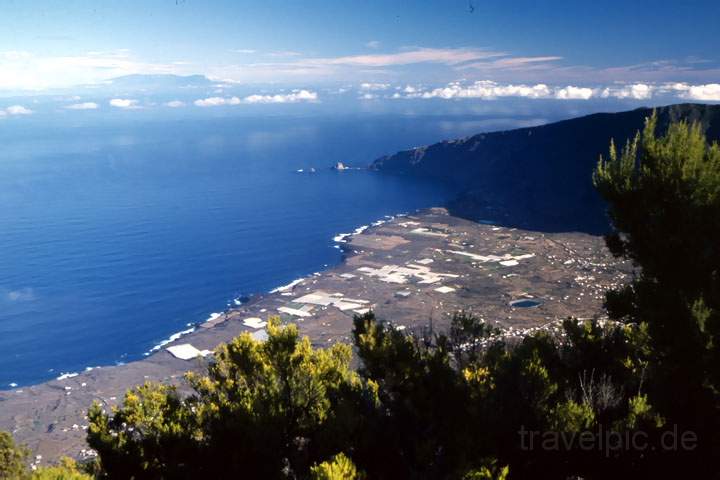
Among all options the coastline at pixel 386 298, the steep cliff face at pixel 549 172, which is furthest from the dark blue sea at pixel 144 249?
the steep cliff face at pixel 549 172

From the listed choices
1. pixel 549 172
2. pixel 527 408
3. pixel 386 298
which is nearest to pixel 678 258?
pixel 527 408

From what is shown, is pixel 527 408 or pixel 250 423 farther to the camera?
pixel 250 423

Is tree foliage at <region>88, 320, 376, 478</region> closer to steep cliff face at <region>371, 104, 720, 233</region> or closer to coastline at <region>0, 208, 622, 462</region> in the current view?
coastline at <region>0, 208, 622, 462</region>

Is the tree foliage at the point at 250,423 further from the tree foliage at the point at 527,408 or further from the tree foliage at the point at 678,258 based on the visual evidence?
the tree foliage at the point at 678,258

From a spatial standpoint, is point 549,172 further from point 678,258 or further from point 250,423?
point 250,423

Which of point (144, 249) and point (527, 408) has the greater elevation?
point (527, 408)

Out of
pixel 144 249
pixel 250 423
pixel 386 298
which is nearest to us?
pixel 250 423
